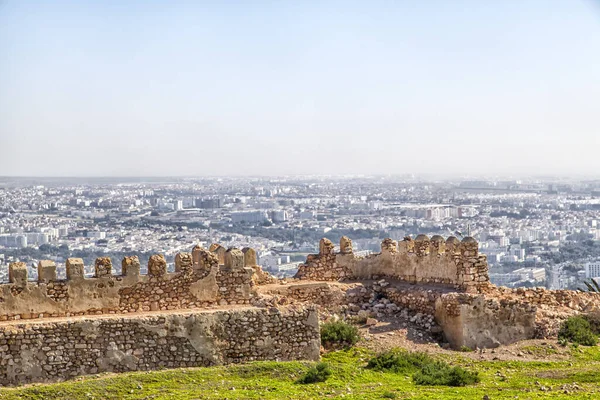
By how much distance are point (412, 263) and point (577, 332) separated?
411 cm

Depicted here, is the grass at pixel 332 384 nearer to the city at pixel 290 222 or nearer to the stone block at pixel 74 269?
the stone block at pixel 74 269

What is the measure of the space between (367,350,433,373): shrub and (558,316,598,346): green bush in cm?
311

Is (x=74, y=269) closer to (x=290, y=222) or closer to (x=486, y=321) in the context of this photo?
(x=486, y=321)

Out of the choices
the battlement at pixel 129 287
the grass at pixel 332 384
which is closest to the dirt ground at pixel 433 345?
the grass at pixel 332 384

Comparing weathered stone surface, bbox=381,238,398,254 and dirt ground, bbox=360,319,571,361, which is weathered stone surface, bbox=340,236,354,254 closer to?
weathered stone surface, bbox=381,238,398,254

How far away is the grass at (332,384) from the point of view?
14258 mm

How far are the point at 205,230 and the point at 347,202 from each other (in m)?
37.1

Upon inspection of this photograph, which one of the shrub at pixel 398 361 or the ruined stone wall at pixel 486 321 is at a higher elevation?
the ruined stone wall at pixel 486 321

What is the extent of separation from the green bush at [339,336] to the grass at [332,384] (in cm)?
63

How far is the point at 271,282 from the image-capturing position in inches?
→ 779

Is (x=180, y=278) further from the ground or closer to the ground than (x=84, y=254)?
further from the ground

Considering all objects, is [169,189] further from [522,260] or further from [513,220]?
[522,260]

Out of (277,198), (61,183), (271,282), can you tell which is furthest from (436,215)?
(271,282)

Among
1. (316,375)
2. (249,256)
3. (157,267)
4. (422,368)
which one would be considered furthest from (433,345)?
(157,267)
